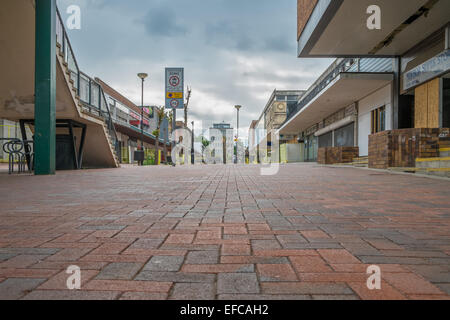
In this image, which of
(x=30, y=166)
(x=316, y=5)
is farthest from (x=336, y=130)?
(x=30, y=166)

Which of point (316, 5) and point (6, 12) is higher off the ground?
point (316, 5)

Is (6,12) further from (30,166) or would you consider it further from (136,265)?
(136,265)

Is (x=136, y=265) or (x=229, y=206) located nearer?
(x=136, y=265)

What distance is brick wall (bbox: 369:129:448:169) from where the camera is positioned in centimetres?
849

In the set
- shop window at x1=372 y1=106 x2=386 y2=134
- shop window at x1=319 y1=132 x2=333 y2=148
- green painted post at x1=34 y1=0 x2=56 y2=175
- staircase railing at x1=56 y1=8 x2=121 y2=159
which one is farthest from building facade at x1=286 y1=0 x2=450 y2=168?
staircase railing at x1=56 y1=8 x2=121 y2=159

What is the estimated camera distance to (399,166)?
30.3ft

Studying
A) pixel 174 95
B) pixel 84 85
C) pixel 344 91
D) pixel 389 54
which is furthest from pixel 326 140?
pixel 84 85

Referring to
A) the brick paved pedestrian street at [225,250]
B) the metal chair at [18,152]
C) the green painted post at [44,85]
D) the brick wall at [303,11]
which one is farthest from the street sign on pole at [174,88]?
the brick paved pedestrian street at [225,250]

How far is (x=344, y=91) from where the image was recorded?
16844 millimetres

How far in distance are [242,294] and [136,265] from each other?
0.65 m

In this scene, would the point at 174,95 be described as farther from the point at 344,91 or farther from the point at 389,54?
the point at 389,54

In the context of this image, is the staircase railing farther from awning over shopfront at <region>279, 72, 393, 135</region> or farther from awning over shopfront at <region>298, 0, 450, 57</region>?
awning over shopfront at <region>279, 72, 393, 135</region>

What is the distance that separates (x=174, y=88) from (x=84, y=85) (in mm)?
6436

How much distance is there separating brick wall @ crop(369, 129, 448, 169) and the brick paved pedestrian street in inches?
239
